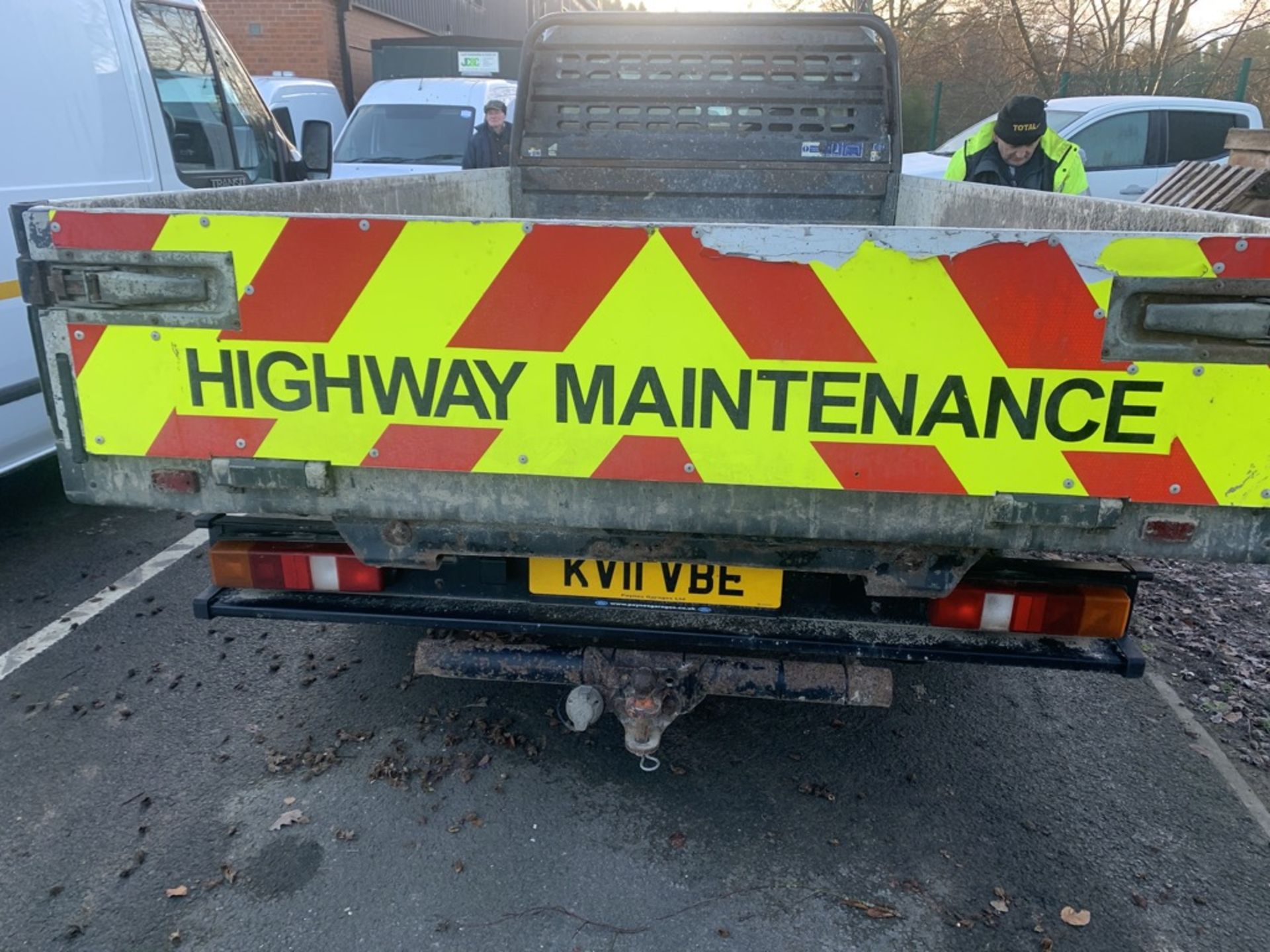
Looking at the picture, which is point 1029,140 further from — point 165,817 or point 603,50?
point 165,817

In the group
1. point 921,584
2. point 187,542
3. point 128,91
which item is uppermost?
point 128,91

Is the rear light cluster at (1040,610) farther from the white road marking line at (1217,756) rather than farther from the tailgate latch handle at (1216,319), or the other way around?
the white road marking line at (1217,756)

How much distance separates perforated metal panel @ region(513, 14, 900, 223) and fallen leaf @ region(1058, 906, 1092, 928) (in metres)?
3.22

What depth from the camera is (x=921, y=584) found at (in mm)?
2537

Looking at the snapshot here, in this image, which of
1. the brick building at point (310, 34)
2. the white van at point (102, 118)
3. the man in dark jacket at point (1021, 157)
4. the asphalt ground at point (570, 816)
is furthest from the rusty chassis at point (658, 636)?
the brick building at point (310, 34)

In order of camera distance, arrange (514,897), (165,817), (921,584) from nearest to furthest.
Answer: (921,584) < (514,897) < (165,817)

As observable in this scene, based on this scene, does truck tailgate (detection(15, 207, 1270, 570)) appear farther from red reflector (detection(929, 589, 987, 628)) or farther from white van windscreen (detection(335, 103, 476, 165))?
white van windscreen (detection(335, 103, 476, 165))

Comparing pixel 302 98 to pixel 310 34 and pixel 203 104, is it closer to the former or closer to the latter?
pixel 310 34

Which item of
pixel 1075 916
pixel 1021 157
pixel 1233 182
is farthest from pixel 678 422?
pixel 1233 182

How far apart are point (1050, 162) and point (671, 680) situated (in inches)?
177

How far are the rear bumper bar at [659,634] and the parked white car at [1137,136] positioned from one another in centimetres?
913

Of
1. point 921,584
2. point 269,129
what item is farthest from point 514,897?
point 269,129

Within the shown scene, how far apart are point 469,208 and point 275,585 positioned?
2599 millimetres

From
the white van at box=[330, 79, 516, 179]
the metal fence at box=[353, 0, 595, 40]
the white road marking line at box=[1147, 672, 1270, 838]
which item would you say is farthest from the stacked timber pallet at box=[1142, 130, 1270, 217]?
the metal fence at box=[353, 0, 595, 40]
